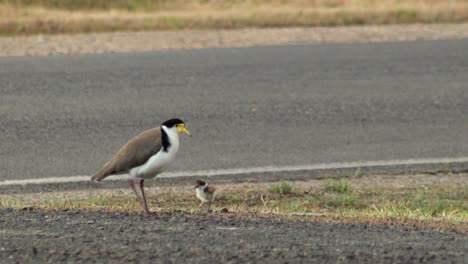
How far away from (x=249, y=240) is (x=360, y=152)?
13.4 ft

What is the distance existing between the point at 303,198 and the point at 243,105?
9.83 ft

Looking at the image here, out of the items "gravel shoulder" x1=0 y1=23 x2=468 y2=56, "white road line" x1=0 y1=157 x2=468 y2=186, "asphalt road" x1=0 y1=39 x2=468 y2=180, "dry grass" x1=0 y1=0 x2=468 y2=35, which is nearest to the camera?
"white road line" x1=0 y1=157 x2=468 y2=186

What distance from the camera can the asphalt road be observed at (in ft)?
33.4

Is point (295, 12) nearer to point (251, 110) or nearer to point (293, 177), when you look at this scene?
point (251, 110)

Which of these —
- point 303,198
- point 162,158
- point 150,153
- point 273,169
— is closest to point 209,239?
point 162,158

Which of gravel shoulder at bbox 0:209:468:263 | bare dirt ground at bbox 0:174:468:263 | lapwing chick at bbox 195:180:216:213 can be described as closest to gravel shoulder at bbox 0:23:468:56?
lapwing chick at bbox 195:180:216:213

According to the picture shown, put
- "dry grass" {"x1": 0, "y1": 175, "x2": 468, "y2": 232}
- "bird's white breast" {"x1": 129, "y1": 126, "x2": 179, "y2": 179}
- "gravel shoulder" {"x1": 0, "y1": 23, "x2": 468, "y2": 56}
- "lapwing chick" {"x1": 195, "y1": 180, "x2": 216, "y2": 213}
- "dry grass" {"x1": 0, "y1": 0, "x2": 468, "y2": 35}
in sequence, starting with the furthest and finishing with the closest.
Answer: "dry grass" {"x1": 0, "y1": 0, "x2": 468, "y2": 35}
"gravel shoulder" {"x1": 0, "y1": 23, "x2": 468, "y2": 56}
"dry grass" {"x1": 0, "y1": 175, "x2": 468, "y2": 232}
"lapwing chick" {"x1": 195, "y1": 180, "x2": 216, "y2": 213}
"bird's white breast" {"x1": 129, "y1": 126, "x2": 179, "y2": 179}

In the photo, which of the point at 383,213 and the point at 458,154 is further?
the point at 458,154

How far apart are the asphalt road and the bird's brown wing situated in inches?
75.2

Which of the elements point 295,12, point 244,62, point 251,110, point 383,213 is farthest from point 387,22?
point 383,213

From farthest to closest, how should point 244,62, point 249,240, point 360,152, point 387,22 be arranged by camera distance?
1. point 387,22
2. point 244,62
3. point 360,152
4. point 249,240

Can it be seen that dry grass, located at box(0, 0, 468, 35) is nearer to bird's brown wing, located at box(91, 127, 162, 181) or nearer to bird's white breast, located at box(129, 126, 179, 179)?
bird's brown wing, located at box(91, 127, 162, 181)

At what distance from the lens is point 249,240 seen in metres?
6.26

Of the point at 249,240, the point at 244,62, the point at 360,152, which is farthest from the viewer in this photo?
the point at 244,62
